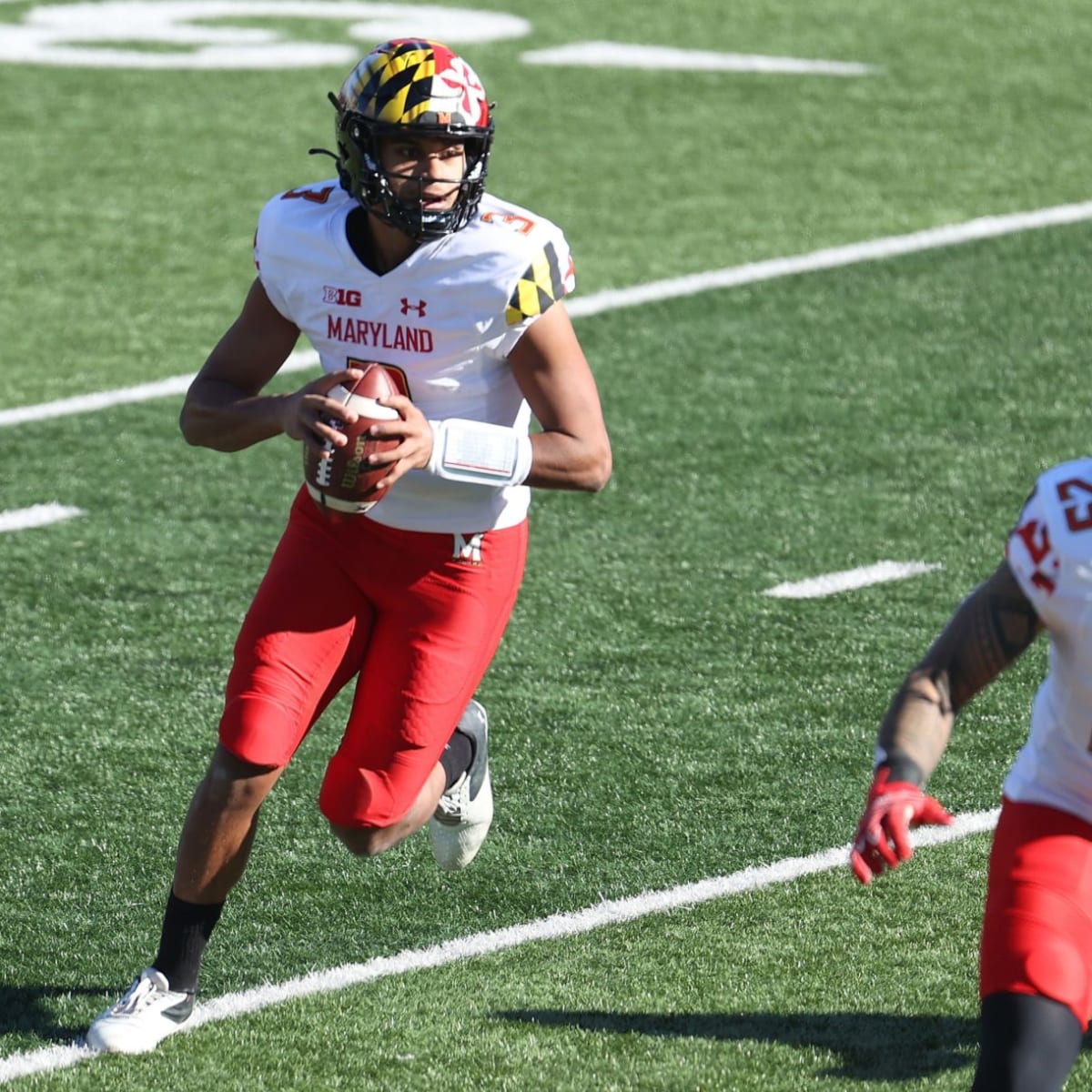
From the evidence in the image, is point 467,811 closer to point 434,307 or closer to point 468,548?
point 468,548

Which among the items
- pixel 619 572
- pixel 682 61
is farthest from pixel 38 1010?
pixel 682 61

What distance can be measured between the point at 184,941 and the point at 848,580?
3.43 meters

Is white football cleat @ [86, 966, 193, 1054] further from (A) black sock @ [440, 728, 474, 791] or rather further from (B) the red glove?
(B) the red glove

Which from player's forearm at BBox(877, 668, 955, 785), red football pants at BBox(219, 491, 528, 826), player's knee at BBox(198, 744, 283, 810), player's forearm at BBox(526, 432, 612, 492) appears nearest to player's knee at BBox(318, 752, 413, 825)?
red football pants at BBox(219, 491, 528, 826)

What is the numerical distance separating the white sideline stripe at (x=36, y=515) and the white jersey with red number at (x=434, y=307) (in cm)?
354

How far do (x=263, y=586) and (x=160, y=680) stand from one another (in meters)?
2.11

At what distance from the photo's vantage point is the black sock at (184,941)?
4453 mm

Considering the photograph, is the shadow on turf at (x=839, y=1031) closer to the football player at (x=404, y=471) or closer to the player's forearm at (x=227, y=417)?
the football player at (x=404, y=471)

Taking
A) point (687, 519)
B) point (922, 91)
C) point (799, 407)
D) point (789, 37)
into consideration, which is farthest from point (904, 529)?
point (789, 37)

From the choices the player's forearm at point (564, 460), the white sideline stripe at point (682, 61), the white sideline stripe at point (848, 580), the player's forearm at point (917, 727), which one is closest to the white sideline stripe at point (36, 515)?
the white sideline stripe at point (848, 580)

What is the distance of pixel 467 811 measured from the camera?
5.09 metres

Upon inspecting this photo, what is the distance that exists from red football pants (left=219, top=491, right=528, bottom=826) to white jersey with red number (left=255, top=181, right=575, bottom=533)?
8 centimetres

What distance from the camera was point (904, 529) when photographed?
7824mm

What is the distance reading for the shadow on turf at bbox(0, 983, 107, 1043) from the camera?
4.51 metres
